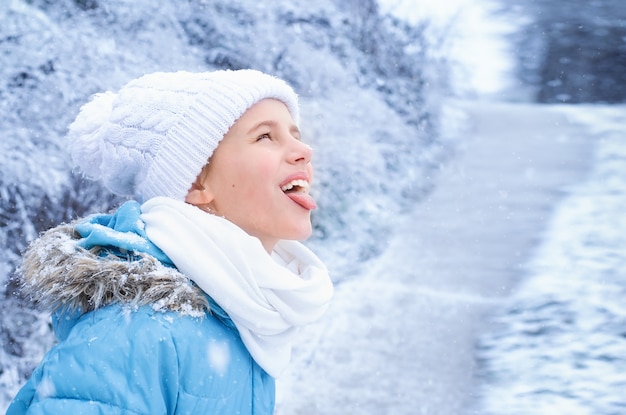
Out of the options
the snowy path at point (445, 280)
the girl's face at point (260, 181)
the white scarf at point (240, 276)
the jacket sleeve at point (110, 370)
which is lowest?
the snowy path at point (445, 280)

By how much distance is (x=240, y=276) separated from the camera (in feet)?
4.23

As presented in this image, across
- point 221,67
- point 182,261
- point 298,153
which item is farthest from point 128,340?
point 221,67

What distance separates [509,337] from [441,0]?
95.9 inches

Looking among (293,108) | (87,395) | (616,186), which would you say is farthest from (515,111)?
(87,395)

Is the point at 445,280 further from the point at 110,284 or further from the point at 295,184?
the point at 110,284

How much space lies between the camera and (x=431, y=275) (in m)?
3.71

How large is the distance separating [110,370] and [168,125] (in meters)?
0.52

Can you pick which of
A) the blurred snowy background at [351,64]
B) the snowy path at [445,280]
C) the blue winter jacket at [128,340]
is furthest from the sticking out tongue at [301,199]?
the blurred snowy background at [351,64]

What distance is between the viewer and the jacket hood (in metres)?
1.23

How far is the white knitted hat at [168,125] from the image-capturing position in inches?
55.7

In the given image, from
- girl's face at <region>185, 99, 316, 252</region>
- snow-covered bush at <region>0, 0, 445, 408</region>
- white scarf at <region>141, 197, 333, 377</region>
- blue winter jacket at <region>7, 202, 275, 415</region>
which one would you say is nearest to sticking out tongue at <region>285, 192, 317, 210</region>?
girl's face at <region>185, 99, 316, 252</region>

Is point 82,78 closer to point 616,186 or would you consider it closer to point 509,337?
point 509,337

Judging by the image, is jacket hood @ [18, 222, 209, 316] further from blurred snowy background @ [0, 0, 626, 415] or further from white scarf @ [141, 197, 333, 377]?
blurred snowy background @ [0, 0, 626, 415]

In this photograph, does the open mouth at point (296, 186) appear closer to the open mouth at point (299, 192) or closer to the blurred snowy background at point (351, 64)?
the open mouth at point (299, 192)
